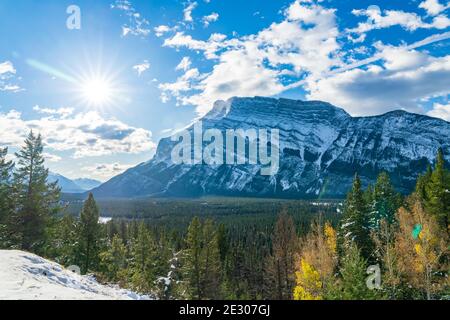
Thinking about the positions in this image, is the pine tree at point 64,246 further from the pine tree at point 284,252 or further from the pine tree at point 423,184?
the pine tree at point 423,184

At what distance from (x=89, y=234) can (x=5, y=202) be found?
13.5 meters

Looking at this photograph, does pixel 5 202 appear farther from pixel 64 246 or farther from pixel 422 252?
pixel 422 252

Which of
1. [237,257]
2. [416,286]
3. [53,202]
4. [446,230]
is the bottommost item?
[237,257]

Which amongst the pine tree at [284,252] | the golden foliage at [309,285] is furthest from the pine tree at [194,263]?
the golden foliage at [309,285]

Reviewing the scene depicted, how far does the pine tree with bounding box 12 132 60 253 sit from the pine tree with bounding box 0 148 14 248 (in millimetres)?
704

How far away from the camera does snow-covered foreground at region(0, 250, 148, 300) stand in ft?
37.8

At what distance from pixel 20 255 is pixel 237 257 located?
9139 cm

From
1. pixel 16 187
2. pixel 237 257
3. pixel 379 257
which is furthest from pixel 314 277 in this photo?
pixel 237 257

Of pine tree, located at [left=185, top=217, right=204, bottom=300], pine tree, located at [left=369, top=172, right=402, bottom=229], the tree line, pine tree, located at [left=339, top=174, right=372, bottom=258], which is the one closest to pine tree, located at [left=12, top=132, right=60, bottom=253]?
the tree line

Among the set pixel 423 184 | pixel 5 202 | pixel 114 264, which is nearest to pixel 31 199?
pixel 5 202

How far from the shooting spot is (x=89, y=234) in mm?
48125
